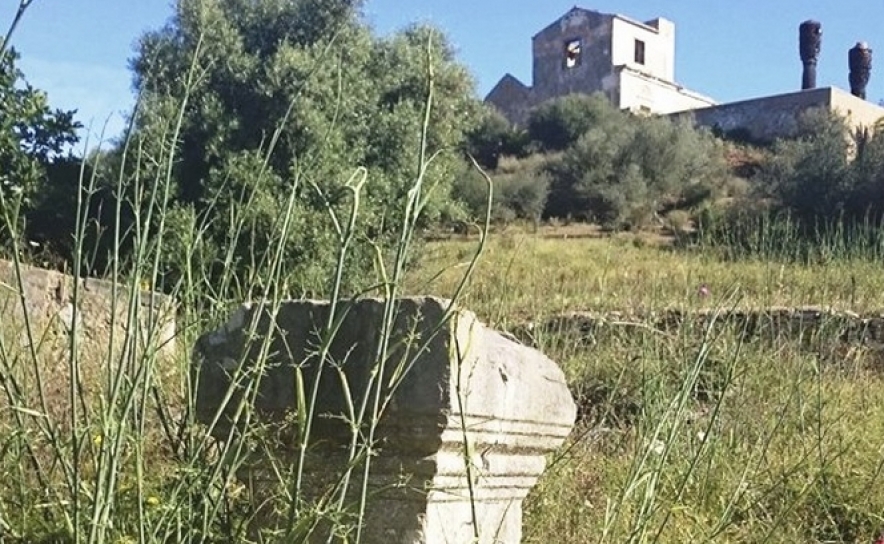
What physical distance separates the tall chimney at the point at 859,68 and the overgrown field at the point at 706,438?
20462 mm

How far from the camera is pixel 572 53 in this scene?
98.4 feet

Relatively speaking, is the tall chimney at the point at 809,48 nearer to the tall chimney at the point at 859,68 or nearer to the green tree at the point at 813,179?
the tall chimney at the point at 859,68

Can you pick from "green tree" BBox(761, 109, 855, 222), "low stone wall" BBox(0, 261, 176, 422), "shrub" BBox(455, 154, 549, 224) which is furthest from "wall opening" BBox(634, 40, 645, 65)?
"low stone wall" BBox(0, 261, 176, 422)

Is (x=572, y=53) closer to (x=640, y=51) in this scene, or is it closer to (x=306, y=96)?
(x=640, y=51)

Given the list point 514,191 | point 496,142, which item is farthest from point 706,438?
point 496,142

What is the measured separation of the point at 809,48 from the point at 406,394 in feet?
89.4

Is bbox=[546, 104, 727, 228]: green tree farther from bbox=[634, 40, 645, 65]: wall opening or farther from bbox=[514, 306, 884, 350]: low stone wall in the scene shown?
bbox=[514, 306, 884, 350]: low stone wall

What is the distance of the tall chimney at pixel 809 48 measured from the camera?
1050 inches

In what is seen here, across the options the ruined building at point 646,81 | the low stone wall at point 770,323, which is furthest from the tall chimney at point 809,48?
the low stone wall at point 770,323

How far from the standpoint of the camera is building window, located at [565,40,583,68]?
29.6 metres

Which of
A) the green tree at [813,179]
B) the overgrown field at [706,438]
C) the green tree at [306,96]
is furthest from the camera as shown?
the green tree at [813,179]

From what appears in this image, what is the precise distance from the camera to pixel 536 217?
59.8ft

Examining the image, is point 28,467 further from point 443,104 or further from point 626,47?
point 626,47

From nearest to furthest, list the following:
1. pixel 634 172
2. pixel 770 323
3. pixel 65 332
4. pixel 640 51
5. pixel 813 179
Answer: pixel 65 332, pixel 770 323, pixel 813 179, pixel 634 172, pixel 640 51
